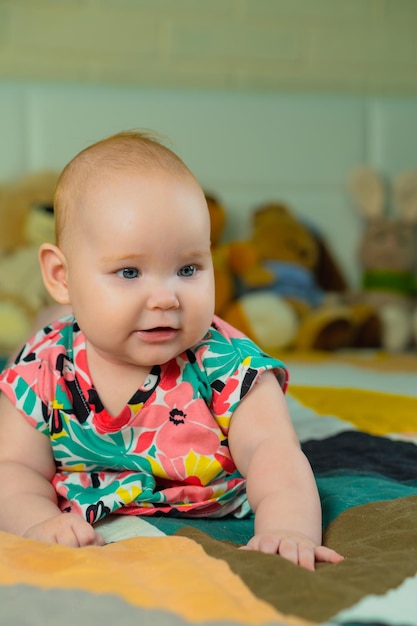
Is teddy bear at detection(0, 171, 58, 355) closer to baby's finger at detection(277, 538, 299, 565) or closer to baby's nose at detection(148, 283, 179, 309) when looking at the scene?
baby's nose at detection(148, 283, 179, 309)

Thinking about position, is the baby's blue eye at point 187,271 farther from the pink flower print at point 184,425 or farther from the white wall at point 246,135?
the white wall at point 246,135

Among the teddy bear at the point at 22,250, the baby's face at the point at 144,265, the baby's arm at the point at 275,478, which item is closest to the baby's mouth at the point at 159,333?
the baby's face at the point at 144,265

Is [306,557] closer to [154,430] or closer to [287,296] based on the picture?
[154,430]

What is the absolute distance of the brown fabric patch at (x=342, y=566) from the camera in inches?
23.1

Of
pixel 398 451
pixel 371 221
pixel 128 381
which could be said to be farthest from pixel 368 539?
pixel 371 221

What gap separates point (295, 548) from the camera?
71 cm

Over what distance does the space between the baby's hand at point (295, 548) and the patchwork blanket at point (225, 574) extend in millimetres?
15

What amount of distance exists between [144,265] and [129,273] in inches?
0.8

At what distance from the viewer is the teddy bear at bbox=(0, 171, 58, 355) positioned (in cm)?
210

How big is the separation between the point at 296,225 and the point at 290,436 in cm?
176

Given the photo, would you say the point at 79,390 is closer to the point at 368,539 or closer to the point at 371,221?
the point at 368,539

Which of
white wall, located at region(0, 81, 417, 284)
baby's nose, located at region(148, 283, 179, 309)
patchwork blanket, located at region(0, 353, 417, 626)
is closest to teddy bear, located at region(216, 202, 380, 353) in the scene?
white wall, located at region(0, 81, 417, 284)

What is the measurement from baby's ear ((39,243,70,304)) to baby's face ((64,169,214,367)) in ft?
0.20

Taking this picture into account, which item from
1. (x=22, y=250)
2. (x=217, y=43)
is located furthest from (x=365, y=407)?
(x=217, y=43)
